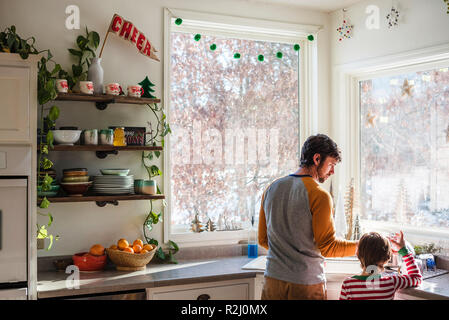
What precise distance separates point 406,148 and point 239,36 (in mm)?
1433

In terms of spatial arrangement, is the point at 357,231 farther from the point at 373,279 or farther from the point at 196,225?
the point at 373,279

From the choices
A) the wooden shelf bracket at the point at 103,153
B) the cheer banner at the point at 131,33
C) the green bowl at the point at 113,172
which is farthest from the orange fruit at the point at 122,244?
the cheer banner at the point at 131,33

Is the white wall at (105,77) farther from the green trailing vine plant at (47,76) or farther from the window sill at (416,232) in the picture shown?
the window sill at (416,232)

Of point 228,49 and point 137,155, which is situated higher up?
point 228,49

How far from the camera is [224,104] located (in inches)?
149

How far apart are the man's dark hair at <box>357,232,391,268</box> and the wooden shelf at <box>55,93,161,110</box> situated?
1.58 meters

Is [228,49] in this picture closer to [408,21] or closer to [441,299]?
[408,21]

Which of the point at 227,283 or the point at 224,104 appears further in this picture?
the point at 224,104

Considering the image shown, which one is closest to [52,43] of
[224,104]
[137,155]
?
[137,155]

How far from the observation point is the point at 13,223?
258cm

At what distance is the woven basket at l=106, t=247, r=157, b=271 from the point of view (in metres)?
3.09

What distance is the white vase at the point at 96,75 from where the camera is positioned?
314 centimetres

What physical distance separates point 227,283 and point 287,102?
1555mm

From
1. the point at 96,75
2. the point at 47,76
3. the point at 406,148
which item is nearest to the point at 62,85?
the point at 47,76
